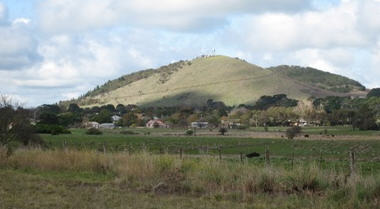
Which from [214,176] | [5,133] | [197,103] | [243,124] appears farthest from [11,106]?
[197,103]

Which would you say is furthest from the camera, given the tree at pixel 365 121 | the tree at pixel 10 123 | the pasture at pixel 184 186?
the tree at pixel 365 121

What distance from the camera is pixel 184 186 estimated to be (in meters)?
15.5

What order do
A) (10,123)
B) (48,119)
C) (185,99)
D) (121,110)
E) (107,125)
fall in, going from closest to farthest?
(10,123) → (48,119) → (107,125) → (121,110) → (185,99)

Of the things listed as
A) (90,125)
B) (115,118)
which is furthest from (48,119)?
(115,118)

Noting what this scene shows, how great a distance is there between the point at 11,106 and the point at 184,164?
16887 millimetres

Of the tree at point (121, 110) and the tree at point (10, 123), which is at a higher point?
the tree at point (121, 110)

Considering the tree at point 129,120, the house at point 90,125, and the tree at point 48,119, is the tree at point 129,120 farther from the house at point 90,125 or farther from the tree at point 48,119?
the tree at point 48,119

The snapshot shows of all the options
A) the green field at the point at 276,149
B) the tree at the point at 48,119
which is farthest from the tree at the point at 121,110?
the green field at the point at 276,149

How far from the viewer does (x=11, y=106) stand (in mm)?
32000

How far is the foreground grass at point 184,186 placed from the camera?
1248 cm

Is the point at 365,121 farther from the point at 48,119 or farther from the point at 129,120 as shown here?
the point at 129,120

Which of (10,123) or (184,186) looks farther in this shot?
(10,123)

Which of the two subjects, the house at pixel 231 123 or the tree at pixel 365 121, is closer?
the tree at pixel 365 121

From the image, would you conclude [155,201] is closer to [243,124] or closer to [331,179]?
[331,179]
